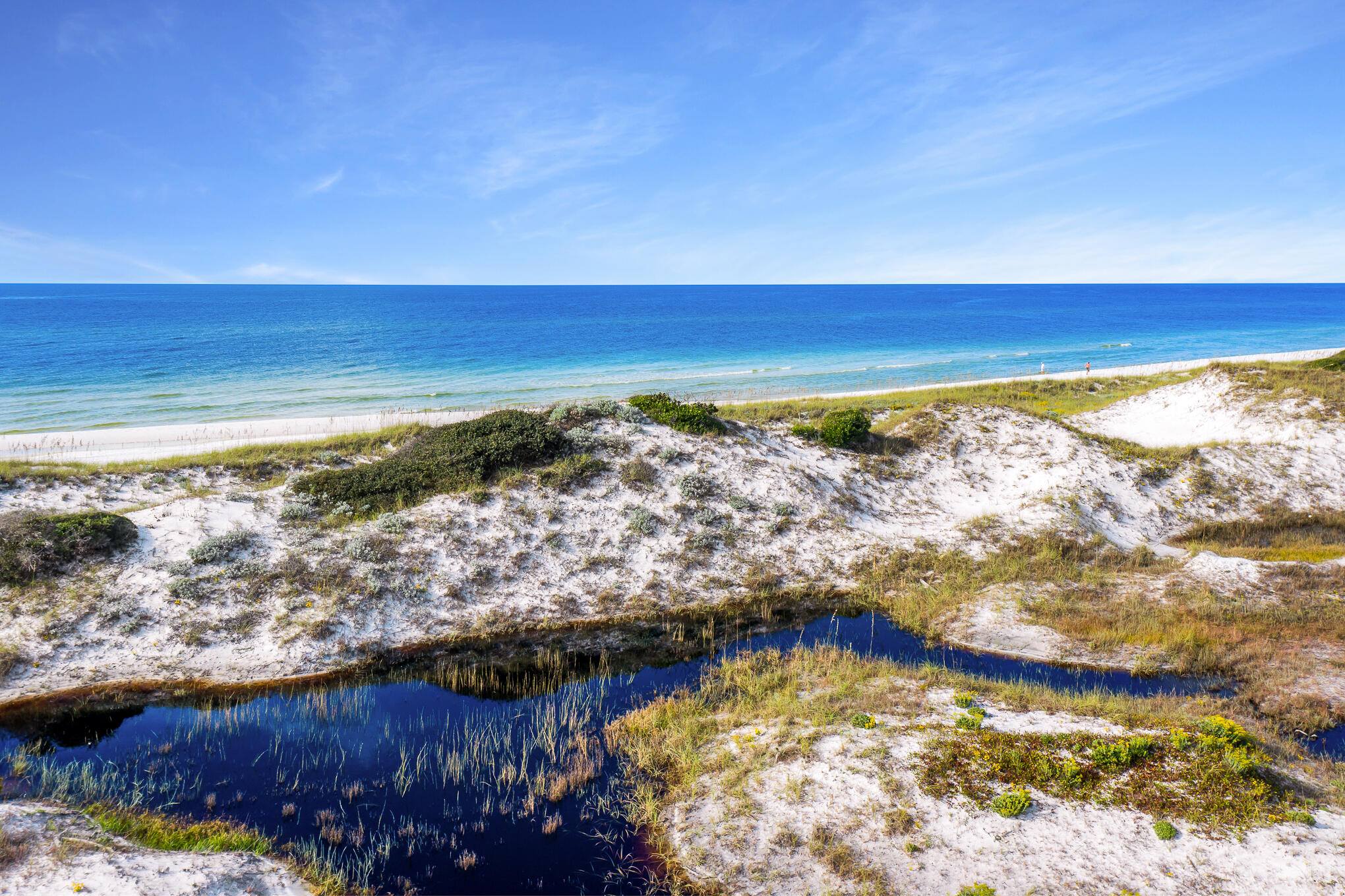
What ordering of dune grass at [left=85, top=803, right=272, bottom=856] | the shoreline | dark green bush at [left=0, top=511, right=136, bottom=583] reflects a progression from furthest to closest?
the shoreline, dark green bush at [left=0, top=511, right=136, bottom=583], dune grass at [left=85, top=803, right=272, bottom=856]

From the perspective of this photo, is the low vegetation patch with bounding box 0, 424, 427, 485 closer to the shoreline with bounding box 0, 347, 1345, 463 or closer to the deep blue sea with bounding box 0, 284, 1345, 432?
the shoreline with bounding box 0, 347, 1345, 463

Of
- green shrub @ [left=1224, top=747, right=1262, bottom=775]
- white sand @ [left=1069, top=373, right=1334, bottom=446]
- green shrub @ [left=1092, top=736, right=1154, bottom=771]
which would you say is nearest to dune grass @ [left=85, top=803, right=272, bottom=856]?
green shrub @ [left=1092, top=736, right=1154, bottom=771]

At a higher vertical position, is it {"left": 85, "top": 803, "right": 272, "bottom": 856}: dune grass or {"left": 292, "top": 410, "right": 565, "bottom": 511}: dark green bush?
{"left": 292, "top": 410, "right": 565, "bottom": 511}: dark green bush

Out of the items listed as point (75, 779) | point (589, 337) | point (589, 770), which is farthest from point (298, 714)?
point (589, 337)

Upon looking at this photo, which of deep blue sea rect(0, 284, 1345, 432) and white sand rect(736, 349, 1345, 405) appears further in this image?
deep blue sea rect(0, 284, 1345, 432)

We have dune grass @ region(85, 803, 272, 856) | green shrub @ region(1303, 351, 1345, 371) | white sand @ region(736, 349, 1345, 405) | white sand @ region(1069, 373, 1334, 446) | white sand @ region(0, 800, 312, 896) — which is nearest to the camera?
white sand @ region(0, 800, 312, 896)
